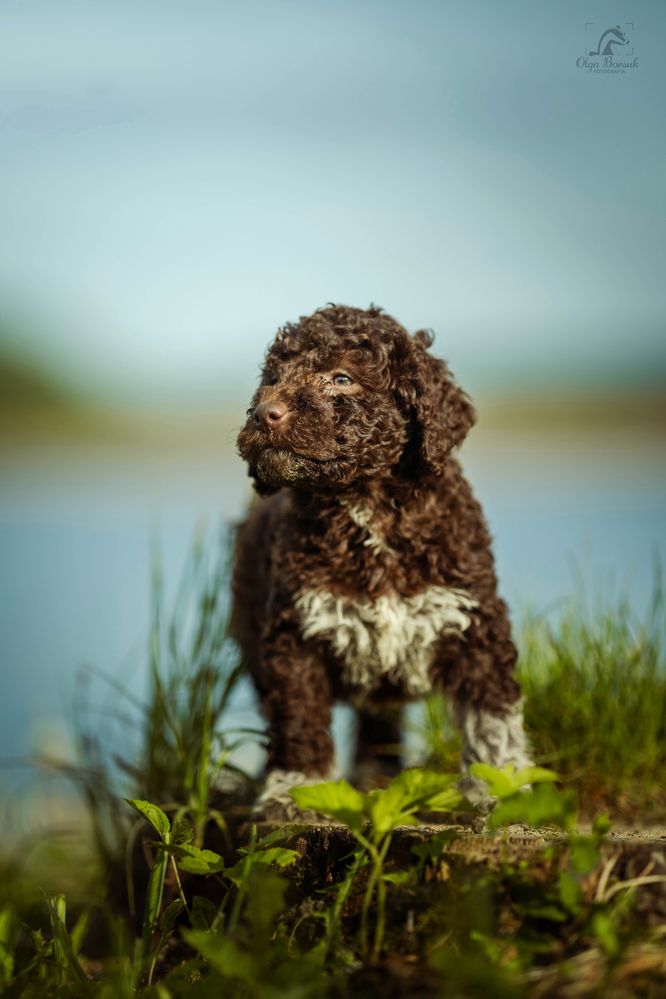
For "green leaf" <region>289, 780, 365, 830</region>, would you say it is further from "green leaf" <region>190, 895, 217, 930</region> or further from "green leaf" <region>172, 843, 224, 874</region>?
"green leaf" <region>190, 895, 217, 930</region>

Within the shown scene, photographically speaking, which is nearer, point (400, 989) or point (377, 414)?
point (400, 989)

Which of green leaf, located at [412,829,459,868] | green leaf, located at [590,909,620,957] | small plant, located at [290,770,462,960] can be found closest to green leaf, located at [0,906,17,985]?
small plant, located at [290,770,462,960]

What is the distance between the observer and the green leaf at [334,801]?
2.76m

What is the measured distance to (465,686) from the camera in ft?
16.2

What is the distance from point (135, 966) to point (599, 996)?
149cm

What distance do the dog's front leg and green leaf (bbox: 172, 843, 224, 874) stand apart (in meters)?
1.53

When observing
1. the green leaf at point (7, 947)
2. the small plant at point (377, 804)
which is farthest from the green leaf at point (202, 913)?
the green leaf at point (7, 947)

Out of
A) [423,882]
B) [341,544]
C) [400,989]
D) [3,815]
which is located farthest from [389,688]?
[3,815]

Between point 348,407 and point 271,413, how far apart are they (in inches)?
15.8

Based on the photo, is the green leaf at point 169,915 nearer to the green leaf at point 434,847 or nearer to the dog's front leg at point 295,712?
the green leaf at point 434,847

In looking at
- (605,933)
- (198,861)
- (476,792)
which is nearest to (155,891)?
(198,861)

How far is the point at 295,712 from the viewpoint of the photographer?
489cm

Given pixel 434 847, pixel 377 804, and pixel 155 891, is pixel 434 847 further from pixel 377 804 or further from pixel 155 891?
pixel 155 891

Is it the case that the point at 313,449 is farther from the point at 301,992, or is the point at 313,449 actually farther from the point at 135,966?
the point at 301,992
